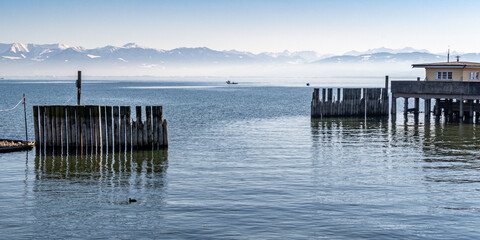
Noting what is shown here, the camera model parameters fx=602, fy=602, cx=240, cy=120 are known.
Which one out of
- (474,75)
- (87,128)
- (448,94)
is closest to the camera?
(87,128)

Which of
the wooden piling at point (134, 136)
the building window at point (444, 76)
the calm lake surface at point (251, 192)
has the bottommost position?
the calm lake surface at point (251, 192)

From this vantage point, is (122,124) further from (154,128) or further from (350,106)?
(350,106)

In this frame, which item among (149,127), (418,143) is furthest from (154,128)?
(418,143)

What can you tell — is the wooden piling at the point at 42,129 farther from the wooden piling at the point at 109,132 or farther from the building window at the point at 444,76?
the building window at the point at 444,76

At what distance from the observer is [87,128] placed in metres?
31.7

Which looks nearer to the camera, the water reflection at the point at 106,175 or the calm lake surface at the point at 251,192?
the calm lake surface at the point at 251,192

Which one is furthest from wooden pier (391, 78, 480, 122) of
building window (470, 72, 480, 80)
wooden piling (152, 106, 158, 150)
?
wooden piling (152, 106, 158, 150)

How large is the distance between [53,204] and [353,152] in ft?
65.4

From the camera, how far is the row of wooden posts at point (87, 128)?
3119cm

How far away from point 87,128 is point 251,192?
11.9 m

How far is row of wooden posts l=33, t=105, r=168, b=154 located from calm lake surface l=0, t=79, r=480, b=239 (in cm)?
66

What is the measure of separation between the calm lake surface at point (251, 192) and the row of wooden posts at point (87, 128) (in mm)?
664

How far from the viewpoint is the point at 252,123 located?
195ft

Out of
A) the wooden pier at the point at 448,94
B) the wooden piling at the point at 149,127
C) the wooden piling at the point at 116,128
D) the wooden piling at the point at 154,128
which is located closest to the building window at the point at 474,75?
the wooden pier at the point at 448,94
